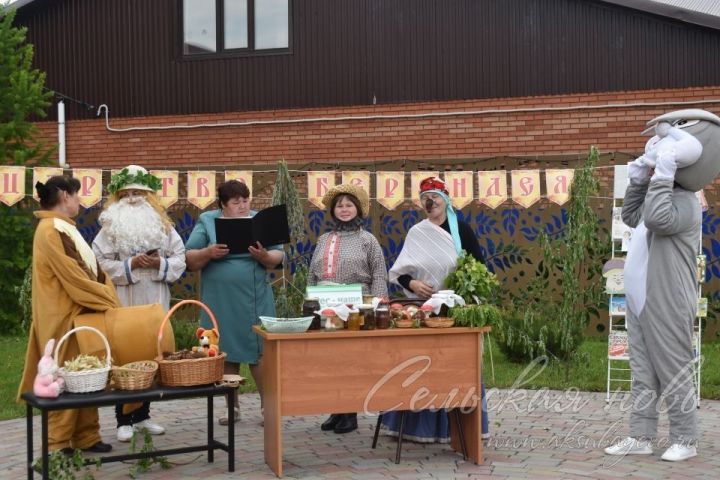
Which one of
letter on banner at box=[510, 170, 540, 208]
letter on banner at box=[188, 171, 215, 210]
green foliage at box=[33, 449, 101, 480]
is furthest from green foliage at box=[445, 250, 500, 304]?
letter on banner at box=[188, 171, 215, 210]

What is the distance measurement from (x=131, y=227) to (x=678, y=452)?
4143 mm

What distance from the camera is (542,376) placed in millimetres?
10031

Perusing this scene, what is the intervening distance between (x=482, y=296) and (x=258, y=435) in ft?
7.03

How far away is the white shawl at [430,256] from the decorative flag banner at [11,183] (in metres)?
6.74

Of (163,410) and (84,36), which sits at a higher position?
(84,36)

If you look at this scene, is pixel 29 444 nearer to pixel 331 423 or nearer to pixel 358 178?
pixel 331 423

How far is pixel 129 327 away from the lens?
20.9ft

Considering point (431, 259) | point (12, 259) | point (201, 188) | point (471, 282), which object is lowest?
point (12, 259)

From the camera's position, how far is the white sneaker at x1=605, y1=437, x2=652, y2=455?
650 cm

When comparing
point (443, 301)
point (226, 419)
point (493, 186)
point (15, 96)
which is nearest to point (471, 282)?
point (443, 301)

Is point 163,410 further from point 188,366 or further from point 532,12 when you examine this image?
point 532,12

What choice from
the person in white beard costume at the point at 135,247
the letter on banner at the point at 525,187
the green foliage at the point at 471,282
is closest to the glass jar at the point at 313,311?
the green foliage at the point at 471,282

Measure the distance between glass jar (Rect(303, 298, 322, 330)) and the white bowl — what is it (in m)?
0.13

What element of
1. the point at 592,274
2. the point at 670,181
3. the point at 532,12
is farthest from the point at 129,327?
the point at 532,12
